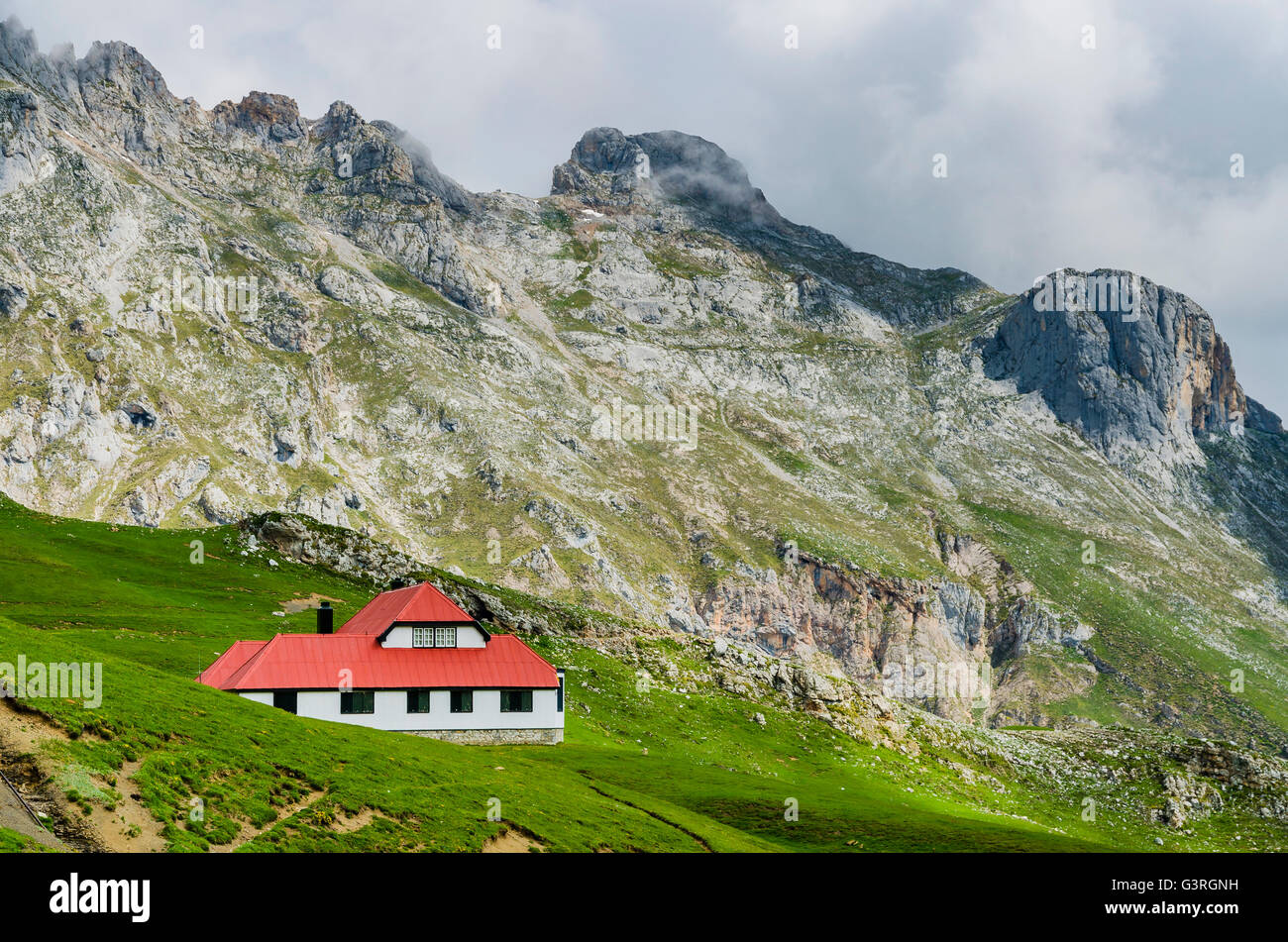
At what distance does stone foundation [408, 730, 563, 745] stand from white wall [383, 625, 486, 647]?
6330mm

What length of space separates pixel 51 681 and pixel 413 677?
32.1m

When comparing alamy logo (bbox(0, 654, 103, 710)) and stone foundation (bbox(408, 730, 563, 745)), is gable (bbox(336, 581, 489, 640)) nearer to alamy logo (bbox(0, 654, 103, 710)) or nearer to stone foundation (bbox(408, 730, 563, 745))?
stone foundation (bbox(408, 730, 563, 745))

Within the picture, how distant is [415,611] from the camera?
68.7m

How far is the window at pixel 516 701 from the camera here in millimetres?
66688

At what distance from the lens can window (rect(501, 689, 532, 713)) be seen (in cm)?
6669

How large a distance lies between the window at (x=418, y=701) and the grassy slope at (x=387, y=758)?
5.97 m

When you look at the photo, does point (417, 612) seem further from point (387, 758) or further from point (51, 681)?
point (51, 681)

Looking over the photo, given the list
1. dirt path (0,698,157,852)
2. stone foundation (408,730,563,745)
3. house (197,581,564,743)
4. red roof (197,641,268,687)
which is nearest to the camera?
dirt path (0,698,157,852)

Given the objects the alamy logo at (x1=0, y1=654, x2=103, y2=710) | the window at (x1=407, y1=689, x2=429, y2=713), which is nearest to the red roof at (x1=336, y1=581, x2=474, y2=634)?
the window at (x1=407, y1=689, x2=429, y2=713)

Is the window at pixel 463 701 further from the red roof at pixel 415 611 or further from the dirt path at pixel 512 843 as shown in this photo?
the dirt path at pixel 512 843
